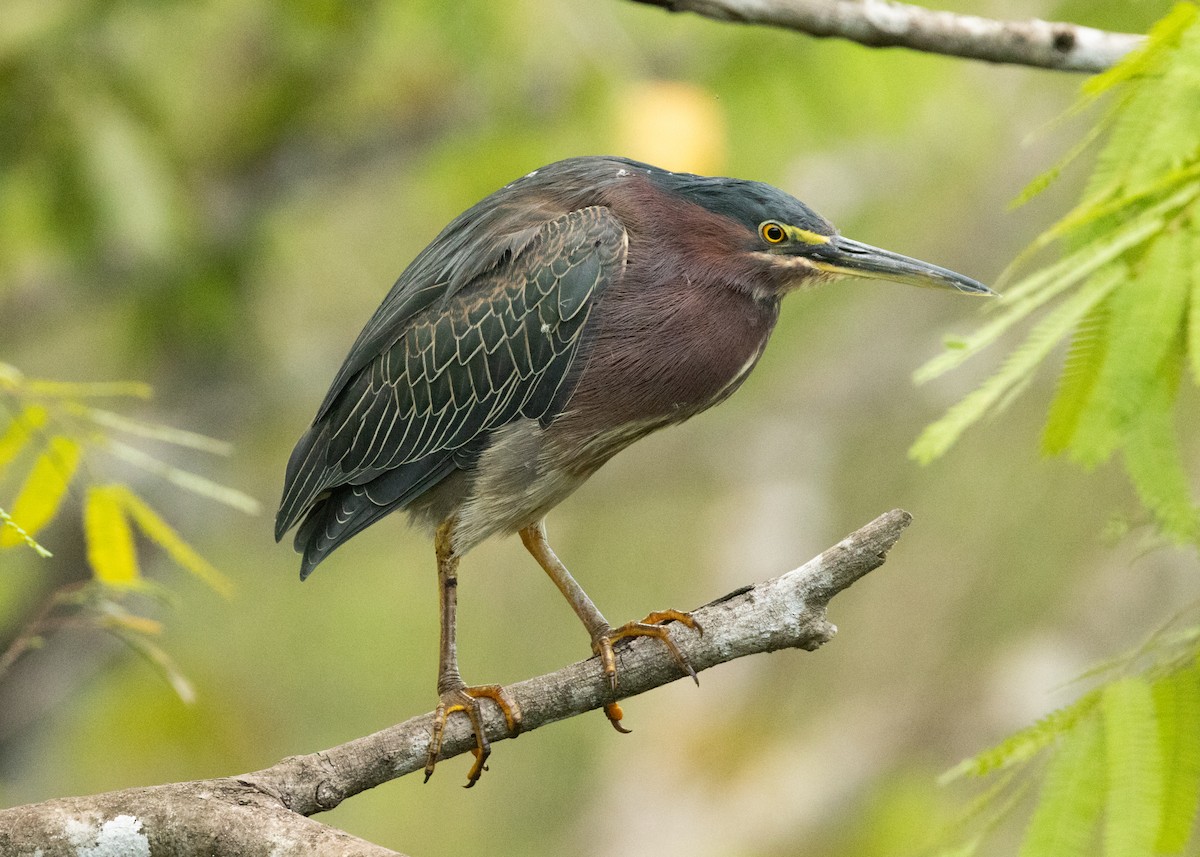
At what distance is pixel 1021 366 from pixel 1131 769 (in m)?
0.75

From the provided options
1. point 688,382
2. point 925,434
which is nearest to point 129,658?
point 688,382

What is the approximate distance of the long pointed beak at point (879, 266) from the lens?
3375 millimetres

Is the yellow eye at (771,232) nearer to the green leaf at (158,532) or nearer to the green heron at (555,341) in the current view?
the green heron at (555,341)

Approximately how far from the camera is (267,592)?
37.0 feet

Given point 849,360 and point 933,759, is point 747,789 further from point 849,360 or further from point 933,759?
point 849,360

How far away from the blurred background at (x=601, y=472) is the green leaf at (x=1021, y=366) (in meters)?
2.18

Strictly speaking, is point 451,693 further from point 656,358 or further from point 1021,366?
point 1021,366

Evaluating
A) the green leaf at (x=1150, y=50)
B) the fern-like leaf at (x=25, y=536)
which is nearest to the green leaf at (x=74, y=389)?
the fern-like leaf at (x=25, y=536)

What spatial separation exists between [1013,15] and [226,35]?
4.51 metres

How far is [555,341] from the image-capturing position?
3.65 m

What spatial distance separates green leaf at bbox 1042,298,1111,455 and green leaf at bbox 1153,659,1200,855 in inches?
19.0

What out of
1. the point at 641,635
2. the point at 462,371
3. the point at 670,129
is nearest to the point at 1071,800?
the point at 641,635

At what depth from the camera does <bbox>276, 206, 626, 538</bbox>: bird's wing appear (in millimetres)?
3645

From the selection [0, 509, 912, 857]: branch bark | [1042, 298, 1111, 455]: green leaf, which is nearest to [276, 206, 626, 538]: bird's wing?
[0, 509, 912, 857]: branch bark
